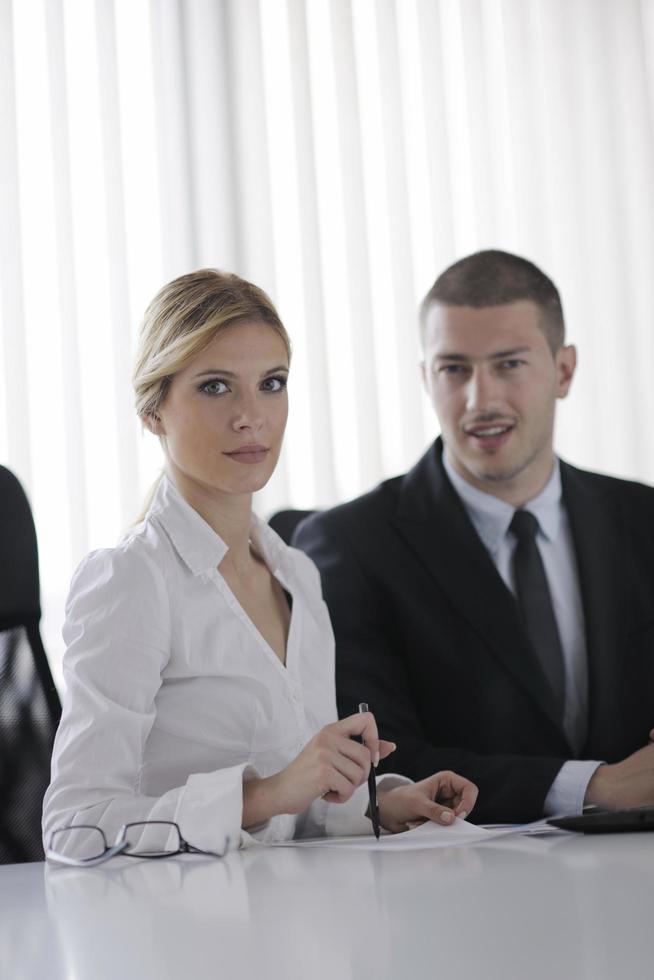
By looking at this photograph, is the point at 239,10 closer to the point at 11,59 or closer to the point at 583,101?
the point at 11,59

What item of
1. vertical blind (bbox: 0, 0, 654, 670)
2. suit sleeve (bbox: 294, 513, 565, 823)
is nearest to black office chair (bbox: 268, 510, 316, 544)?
suit sleeve (bbox: 294, 513, 565, 823)

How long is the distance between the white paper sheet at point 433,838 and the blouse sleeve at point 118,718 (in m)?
0.12

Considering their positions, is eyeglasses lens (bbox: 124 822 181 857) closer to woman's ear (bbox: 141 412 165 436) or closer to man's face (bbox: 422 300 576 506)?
woman's ear (bbox: 141 412 165 436)

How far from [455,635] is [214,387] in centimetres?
61

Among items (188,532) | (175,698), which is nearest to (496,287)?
(188,532)

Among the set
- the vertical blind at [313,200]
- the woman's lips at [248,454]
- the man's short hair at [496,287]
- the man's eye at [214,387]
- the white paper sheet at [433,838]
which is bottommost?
the white paper sheet at [433,838]

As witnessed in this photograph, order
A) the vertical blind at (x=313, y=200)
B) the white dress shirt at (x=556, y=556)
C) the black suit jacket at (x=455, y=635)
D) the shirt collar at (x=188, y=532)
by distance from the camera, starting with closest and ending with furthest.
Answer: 1. the shirt collar at (x=188, y=532)
2. the black suit jacket at (x=455, y=635)
3. the white dress shirt at (x=556, y=556)
4. the vertical blind at (x=313, y=200)

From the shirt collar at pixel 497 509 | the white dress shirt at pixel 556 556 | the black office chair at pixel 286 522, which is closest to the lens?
the white dress shirt at pixel 556 556

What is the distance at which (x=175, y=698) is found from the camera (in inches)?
54.2

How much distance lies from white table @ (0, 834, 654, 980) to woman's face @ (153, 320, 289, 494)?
57cm

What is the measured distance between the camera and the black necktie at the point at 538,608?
6.19ft

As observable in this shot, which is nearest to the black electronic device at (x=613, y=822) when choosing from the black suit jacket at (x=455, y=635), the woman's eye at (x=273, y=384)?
the black suit jacket at (x=455, y=635)

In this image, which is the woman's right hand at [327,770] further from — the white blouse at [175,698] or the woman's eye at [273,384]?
the woman's eye at [273,384]

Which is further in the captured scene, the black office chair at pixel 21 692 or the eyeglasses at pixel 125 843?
the black office chair at pixel 21 692
